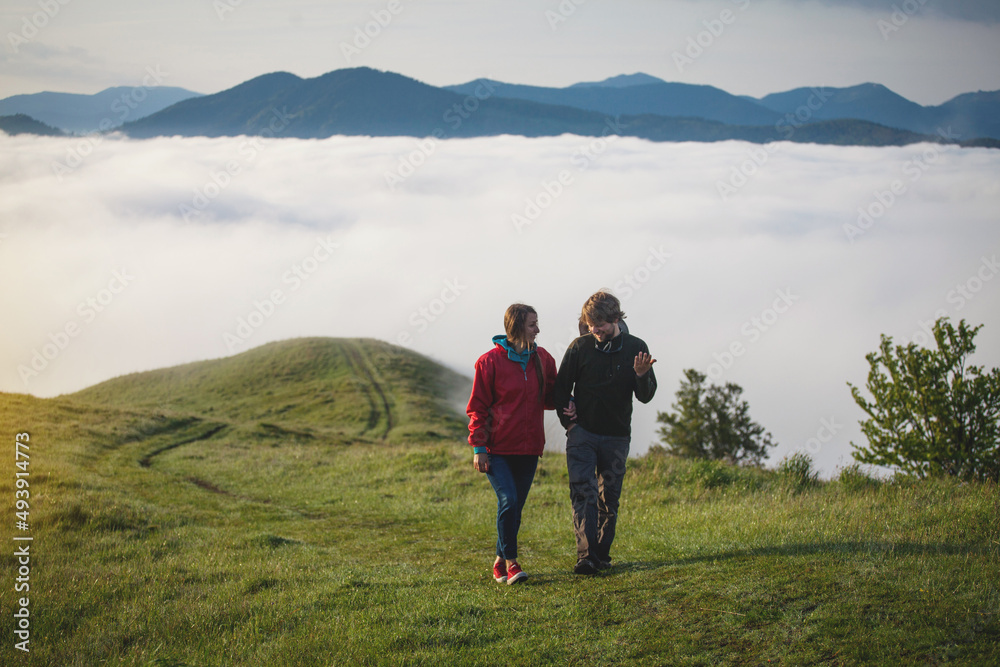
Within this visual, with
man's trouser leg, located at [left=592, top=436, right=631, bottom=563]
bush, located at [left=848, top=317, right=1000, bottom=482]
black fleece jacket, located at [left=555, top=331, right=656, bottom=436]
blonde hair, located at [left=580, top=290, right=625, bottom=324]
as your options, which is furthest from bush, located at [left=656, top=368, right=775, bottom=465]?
blonde hair, located at [left=580, top=290, right=625, bottom=324]

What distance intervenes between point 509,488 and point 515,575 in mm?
1008

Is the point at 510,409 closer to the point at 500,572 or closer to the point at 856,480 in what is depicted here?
the point at 500,572

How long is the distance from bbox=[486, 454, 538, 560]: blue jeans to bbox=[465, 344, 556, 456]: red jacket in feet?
0.62

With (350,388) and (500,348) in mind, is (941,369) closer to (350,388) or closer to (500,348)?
(500,348)

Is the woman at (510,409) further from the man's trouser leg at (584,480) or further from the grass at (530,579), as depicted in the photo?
the grass at (530,579)

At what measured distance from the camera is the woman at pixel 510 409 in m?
7.48

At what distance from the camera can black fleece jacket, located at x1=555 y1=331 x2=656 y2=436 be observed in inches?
299

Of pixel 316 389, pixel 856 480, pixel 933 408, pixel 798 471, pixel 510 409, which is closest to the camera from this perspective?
pixel 510 409

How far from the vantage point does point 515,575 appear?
25.3 feet

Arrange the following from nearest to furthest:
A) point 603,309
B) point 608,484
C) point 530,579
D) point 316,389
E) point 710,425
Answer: point 603,309 < point 608,484 < point 530,579 < point 710,425 < point 316,389

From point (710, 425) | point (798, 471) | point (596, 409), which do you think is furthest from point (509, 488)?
point (710, 425)

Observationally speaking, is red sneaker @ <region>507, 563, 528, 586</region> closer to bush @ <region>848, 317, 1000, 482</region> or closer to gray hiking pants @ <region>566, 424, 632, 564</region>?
gray hiking pants @ <region>566, 424, 632, 564</region>

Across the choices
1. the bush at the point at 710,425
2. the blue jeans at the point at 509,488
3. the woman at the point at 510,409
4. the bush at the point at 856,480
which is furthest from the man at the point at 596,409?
the bush at the point at 710,425

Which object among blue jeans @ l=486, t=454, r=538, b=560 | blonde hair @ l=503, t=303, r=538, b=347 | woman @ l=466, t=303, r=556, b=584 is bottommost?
blue jeans @ l=486, t=454, r=538, b=560
